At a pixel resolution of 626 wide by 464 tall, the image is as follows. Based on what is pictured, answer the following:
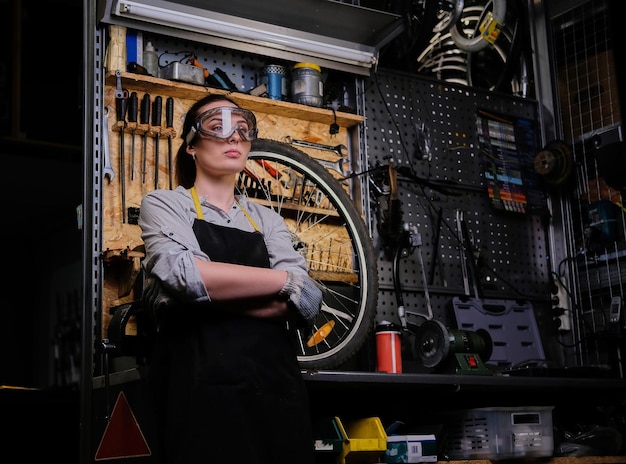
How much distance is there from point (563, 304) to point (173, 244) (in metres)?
2.67

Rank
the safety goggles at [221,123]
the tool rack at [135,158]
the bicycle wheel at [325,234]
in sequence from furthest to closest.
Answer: the bicycle wheel at [325,234]
the tool rack at [135,158]
the safety goggles at [221,123]

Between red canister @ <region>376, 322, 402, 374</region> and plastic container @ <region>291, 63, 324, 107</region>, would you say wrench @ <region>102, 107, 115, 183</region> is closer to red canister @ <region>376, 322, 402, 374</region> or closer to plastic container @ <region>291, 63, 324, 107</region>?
plastic container @ <region>291, 63, 324, 107</region>

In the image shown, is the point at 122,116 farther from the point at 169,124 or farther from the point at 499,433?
the point at 499,433

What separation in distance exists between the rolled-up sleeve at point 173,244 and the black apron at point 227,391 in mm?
120

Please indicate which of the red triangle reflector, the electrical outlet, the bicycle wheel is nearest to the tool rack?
the bicycle wheel

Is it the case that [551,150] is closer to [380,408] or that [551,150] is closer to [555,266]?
[555,266]

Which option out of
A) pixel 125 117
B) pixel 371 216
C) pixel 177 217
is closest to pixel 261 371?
pixel 177 217

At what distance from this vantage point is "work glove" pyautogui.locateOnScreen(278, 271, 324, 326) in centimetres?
259

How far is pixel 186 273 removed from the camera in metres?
2.43

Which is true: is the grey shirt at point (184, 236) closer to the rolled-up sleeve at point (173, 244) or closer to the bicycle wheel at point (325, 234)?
the rolled-up sleeve at point (173, 244)

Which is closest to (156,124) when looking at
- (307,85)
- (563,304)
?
(307,85)

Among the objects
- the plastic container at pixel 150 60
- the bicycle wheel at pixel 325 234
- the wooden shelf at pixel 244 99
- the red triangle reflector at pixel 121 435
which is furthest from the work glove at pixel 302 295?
the plastic container at pixel 150 60

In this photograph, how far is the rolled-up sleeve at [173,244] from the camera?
8.00ft

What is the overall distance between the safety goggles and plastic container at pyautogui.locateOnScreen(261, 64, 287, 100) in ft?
2.80
